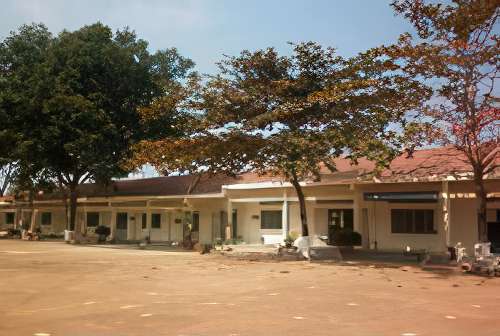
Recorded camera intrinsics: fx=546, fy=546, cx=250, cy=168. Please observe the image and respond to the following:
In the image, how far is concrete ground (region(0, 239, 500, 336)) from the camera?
25.5 feet

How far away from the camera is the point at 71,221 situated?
35.0 meters

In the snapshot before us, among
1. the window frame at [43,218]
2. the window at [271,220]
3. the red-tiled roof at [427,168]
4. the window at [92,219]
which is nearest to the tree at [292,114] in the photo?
the red-tiled roof at [427,168]

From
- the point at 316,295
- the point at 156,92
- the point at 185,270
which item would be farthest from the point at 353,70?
the point at 156,92

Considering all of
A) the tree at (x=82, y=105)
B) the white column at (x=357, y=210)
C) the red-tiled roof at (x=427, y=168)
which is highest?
the tree at (x=82, y=105)

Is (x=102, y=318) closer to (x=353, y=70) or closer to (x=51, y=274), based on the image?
(x=51, y=274)

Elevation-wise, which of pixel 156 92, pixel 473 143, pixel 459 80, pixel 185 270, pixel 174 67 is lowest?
pixel 185 270

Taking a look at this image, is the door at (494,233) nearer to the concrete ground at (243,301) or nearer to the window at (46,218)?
the concrete ground at (243,301)

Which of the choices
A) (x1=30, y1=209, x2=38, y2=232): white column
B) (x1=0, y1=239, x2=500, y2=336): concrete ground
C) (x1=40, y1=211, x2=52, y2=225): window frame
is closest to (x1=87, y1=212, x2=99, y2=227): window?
(x1=30, y1=209, x2=38, y2=232): white column

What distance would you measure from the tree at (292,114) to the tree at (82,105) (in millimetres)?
8903

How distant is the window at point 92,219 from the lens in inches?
→ 1533

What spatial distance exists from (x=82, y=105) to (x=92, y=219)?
12.4 m

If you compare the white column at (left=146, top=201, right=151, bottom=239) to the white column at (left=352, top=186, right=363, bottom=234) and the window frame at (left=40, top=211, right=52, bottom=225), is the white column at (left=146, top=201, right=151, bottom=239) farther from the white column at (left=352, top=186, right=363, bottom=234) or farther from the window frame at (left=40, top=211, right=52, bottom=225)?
the window frame at (left=40, top=211, right=52, bottom=225)

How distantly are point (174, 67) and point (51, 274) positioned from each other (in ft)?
75.4

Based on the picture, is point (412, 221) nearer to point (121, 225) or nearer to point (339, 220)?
point (339, 220)
